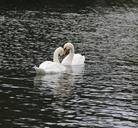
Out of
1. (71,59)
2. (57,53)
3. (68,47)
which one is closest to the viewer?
(57,53)

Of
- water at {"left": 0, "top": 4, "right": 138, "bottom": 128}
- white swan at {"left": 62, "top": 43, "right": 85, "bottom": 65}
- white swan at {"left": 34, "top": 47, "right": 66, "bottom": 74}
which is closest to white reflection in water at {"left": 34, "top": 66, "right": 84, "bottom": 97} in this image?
water at {"left": 0, "top": 4, "right": 138, "bottom": 128}

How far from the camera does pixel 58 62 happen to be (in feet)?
110

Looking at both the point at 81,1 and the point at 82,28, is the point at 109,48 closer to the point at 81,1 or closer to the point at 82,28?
the point at 82,28

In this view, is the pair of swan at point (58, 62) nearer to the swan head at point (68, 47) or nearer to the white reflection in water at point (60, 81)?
the swan head at point (68, 47)

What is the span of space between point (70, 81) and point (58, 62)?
16.9 feet

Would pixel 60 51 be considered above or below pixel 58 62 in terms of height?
above

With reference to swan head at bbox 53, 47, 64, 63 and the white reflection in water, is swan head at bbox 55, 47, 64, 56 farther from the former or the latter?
the white reflection in water

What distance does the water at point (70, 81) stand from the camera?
20797 millimetres

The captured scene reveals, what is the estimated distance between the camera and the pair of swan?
1198 inches

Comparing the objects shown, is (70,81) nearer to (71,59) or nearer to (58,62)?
(58,62)

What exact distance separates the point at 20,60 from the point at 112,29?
23.3 m

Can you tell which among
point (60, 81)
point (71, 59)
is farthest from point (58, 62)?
point (60, 81)

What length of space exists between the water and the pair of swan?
1.72 feet

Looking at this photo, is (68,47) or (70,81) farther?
(68,47)
